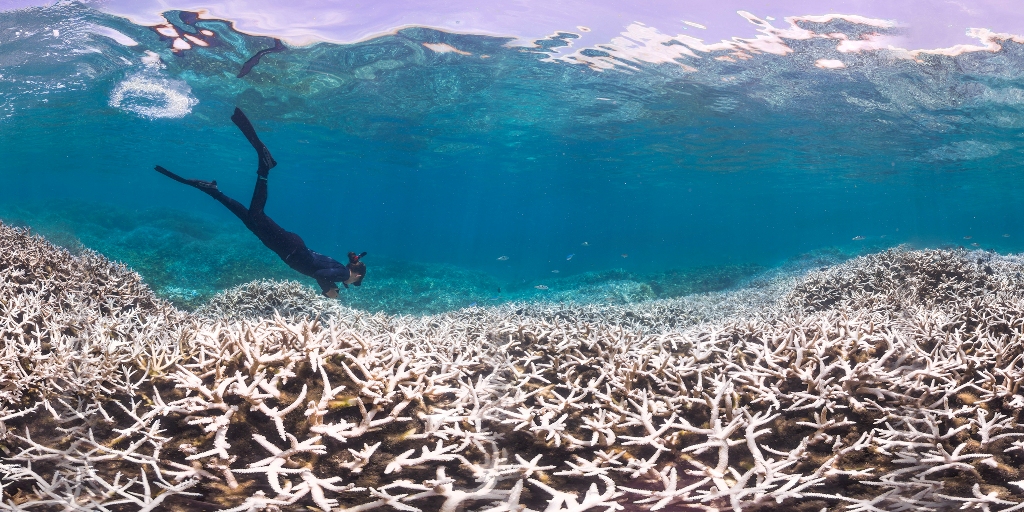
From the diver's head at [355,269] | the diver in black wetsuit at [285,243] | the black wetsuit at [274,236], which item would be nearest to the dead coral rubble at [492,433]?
the diver's head at [355,269]

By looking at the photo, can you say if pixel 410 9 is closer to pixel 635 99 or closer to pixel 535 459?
pixel 635 99

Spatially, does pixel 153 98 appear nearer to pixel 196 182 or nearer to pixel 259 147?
pixel 259 147

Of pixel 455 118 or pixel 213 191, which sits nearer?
pixel 213 191

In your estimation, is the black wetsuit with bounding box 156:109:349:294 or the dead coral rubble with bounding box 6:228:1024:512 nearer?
the dead coral rubble with bounding box 6:228:1024:512

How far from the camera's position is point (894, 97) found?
66.9 ft

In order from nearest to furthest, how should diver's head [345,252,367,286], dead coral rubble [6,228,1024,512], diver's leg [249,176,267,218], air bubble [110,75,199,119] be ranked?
dead coral rubble [6,228,1024,512], diver's head [345,252,367,286], diver's leg [249,176,267,218], air bubble [110,75,199,119]

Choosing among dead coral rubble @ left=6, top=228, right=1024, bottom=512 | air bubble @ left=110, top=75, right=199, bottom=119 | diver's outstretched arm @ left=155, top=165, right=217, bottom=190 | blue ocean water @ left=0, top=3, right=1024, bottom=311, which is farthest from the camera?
air bubble @ left=110, top=75, right=199, bottom=119

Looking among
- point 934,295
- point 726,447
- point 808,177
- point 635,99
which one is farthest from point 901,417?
point 808,177

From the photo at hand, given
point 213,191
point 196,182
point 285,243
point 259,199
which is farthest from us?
point 259,199

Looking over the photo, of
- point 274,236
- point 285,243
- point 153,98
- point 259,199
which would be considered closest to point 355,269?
point 285,243

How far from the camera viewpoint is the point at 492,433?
2.65 meters

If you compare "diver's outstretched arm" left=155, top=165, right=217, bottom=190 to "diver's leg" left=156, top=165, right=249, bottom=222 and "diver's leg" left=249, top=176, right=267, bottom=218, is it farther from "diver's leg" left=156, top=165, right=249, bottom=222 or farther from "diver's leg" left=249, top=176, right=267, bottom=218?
"diver's leg" left=249, top=176, right=267, bottom=218

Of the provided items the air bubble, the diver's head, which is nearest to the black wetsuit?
the diver's head

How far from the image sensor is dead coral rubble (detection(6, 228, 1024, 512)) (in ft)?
7.75
